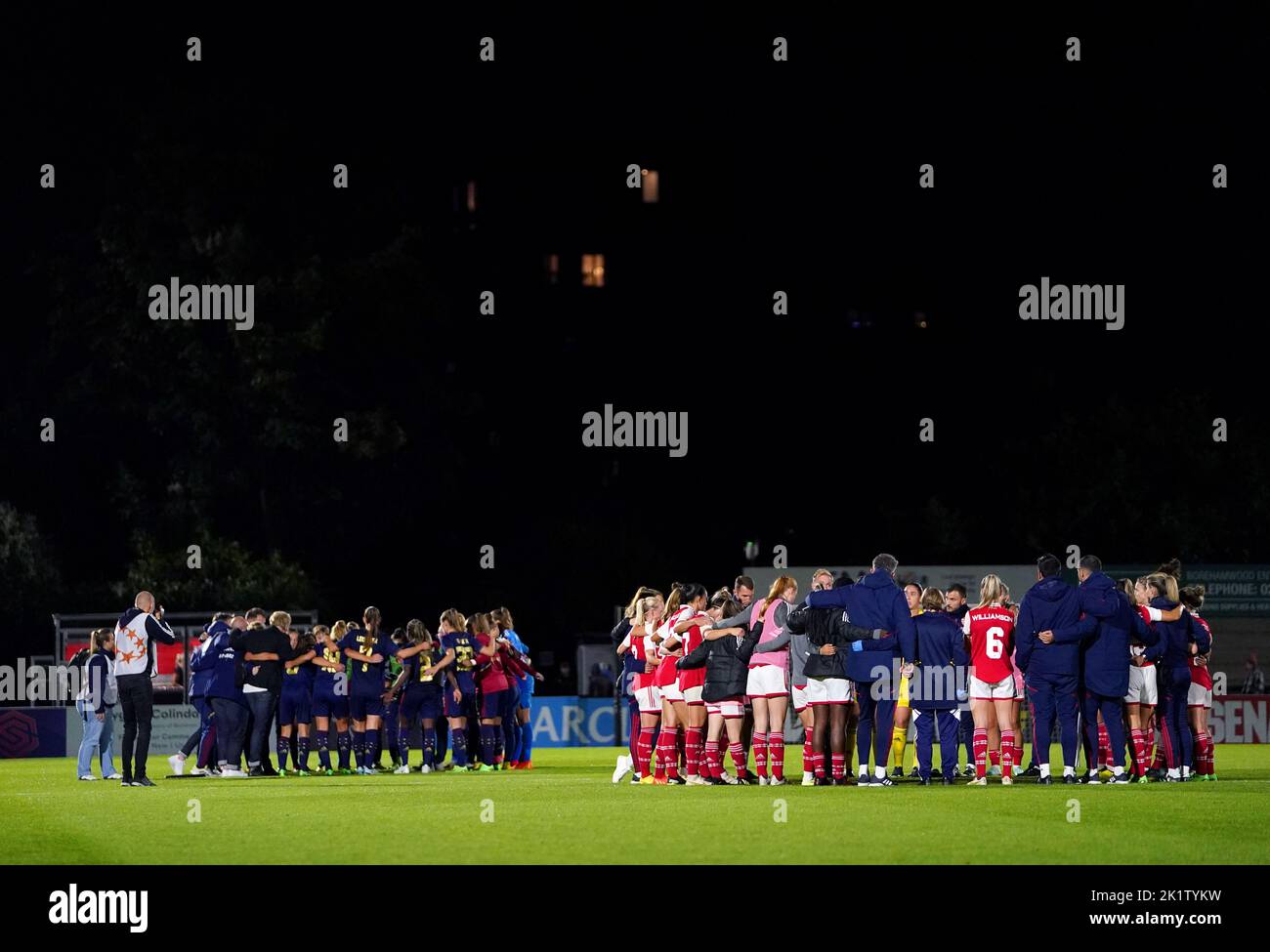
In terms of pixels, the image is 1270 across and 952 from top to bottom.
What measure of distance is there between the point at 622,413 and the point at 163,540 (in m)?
14.4

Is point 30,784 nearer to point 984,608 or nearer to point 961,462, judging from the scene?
point 984,608

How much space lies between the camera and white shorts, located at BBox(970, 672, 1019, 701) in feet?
71.7

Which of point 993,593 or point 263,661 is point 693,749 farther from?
point 263,661

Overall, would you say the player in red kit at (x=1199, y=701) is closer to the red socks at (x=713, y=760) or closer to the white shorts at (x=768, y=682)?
the white shorts at (x=768, y=682)

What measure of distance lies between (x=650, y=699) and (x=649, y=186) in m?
50.0

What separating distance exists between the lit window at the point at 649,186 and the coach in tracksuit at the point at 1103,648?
50.8 metres

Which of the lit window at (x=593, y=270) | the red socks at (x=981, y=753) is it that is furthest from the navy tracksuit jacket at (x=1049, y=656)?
the lit window at (x=593, y=270)

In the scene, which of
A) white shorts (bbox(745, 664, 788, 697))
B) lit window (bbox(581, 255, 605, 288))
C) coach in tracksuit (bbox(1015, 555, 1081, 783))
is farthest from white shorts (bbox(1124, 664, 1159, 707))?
lit window (bbox(581, 255, 605, 288))

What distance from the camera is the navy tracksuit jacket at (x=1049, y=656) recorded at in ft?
70.8

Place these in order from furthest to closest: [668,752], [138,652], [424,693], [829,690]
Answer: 1. [424,693]
2. [138,652]
3. [668,752]
4. [829,690]

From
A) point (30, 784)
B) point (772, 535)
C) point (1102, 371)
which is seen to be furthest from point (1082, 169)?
point (30, 784)

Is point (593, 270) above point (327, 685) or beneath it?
above

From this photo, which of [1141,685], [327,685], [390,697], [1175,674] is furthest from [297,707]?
[1175,674]

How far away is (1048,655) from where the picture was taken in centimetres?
2173
